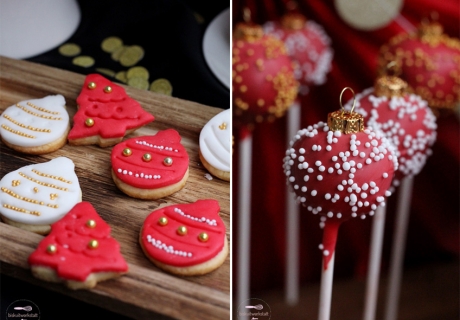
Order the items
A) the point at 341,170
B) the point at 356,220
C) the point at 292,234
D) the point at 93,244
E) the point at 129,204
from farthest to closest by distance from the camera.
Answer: the point at 356,220 < the point at 292,234 < the point at 129,204 < the point at 93,244 < the point at 341,170

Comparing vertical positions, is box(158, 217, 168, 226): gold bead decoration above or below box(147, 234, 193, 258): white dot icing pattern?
above

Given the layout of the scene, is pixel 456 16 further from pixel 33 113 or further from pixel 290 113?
pixel 33 113

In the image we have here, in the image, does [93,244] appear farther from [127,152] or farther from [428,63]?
[428,63]

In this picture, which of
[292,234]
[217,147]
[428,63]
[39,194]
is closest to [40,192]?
[39,194]

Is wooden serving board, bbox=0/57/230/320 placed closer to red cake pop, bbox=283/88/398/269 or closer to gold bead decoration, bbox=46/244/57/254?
gold bead decoration, bbox=46/244/57/254

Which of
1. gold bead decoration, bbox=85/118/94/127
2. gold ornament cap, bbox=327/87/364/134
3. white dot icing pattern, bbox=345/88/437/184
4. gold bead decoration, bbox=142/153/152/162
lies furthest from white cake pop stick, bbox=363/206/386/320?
gold bead decoration, bbox=85/118/94/127

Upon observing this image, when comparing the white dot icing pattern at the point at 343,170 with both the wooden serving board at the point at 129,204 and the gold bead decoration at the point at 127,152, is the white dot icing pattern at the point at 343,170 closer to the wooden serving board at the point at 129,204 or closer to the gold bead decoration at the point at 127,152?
the wooden serving board at the point at 129,204
